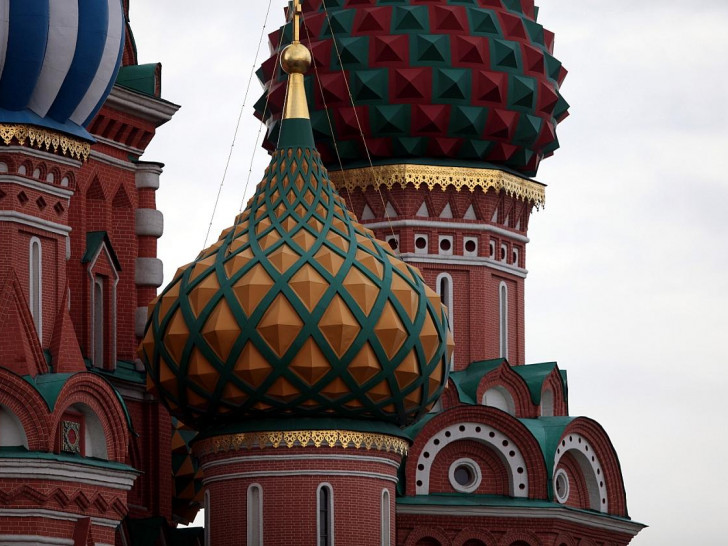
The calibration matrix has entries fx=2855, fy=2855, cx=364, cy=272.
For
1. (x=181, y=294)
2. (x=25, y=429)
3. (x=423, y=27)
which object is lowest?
(x=25, y=429)

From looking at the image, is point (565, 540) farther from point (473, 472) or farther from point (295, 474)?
point (295, 474)

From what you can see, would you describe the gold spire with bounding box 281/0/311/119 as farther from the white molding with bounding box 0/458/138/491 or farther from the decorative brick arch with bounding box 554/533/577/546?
the decorative brick arch with bounding box 554/533/577/546

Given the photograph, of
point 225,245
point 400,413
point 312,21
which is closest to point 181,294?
point 225,245

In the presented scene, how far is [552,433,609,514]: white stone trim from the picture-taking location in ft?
137

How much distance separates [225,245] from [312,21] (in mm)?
6432

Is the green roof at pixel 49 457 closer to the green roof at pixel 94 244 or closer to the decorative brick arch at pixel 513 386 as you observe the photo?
the green roof at pixel 94 244

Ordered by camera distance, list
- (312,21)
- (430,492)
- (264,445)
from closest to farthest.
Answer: (264,445)
(430,492)
(312,21)

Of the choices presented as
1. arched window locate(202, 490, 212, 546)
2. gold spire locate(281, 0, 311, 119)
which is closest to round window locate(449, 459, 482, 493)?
arched window locate(202, 490, 212, 546)

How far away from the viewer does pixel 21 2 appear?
3644 centimetres

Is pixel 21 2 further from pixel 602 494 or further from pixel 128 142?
pixel 602 494

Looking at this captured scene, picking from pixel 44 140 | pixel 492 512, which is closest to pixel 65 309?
pixel 44 140

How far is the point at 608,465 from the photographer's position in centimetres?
4234

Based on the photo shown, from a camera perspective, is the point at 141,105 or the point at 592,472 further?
the point at 592,472

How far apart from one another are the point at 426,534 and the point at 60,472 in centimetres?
726
